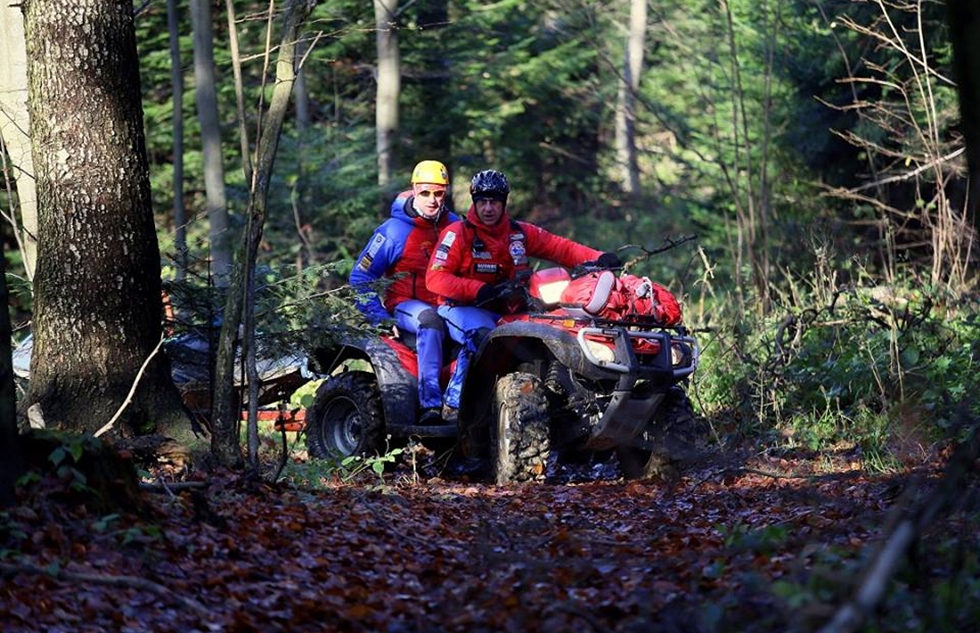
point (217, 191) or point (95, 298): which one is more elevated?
point (217, 191)

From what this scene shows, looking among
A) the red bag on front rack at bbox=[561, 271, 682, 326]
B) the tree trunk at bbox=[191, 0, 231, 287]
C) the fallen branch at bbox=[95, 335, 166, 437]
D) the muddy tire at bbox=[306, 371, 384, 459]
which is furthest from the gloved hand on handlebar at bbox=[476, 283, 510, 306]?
the tree trunk at bbox=[191, 0, 231, 287]

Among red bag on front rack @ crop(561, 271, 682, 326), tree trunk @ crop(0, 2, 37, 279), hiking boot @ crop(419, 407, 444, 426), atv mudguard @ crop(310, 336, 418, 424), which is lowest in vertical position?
hiking boot @ crop(419, 407, 444, 426)

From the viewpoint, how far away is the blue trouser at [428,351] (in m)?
10.0

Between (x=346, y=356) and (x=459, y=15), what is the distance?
41.3 feet

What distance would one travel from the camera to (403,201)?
10531 millimetres

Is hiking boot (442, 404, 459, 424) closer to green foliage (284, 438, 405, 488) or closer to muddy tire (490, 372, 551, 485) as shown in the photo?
green foliage (284, 438, 405, 488)

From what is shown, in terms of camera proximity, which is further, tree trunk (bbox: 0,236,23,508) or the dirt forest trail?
tree trunk (bbox: 0,236,23,508)

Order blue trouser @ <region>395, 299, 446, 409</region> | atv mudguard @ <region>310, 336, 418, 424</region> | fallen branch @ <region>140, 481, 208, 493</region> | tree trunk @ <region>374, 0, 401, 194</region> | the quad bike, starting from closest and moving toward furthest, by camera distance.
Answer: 1. fallen branch @ <region>140, 481, 208, 493</region>
2. the quad bike
3. blue trouser @ <region>395, 299, 446, 409</region>
4. atv mudguard @ <region>310, 336, 418, 424</region>
5. tree trunk @ <region>374, 0, 401, 194</region>

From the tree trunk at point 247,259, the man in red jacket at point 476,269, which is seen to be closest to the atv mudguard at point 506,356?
the man in red jacket at point 476,269

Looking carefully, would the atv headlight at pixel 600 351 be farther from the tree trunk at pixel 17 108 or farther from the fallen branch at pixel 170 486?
the tree trunk at pixel 17 108

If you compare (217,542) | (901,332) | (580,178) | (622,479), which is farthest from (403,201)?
(580,178)

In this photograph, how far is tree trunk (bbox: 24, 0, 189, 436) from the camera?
775 cm

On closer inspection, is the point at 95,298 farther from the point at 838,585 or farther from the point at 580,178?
the point at 580,178

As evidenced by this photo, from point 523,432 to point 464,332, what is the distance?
3.23 feet
